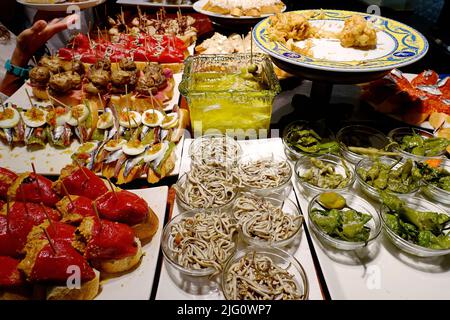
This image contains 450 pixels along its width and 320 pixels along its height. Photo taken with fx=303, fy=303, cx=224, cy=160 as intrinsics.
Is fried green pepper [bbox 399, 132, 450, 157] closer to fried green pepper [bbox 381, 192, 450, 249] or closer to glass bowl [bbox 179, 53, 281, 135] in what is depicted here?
fried green pepper [bbox 381, 192, 450, 249]

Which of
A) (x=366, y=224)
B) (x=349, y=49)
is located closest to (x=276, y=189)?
(x=366, y=224)

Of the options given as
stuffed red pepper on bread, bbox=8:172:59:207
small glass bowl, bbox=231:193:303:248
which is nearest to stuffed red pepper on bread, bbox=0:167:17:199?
stuffed red pepper on bread, bbox=8:172:59:207

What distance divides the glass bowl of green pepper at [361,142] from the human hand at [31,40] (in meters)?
3.94

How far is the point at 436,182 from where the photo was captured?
2.34 meters

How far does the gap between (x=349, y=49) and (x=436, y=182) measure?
55.8 inches

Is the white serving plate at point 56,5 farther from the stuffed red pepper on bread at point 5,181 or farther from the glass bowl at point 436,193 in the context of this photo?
the glass bowl at point 436,193

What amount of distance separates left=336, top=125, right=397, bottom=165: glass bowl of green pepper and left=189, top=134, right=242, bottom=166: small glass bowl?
0.96 metres

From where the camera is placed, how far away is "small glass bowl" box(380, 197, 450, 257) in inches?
72.7

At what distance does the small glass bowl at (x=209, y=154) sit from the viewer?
260 centimetres

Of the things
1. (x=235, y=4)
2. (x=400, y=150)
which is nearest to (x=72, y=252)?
(x=400, y=150)

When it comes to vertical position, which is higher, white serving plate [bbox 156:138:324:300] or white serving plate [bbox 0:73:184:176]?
white serving plate [bbox 156:138:324:300]

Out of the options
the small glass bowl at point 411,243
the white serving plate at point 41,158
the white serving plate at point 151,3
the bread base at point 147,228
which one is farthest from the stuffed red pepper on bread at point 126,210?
the white serving plate at point 151,3

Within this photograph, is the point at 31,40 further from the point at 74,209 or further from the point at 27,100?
the point at 74,209

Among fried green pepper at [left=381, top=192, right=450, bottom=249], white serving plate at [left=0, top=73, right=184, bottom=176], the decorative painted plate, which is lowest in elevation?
white serving plate at [left=0, top=73, right=184, bottom=176]
